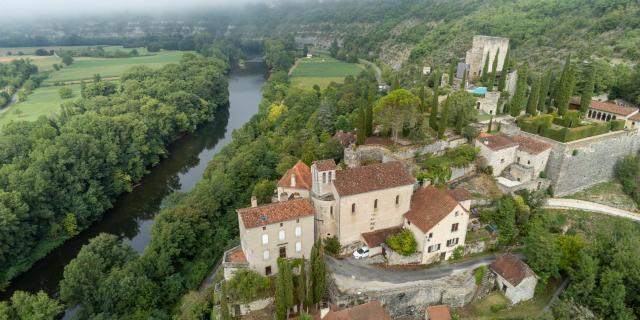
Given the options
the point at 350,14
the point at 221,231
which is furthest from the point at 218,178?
the point at 350,14

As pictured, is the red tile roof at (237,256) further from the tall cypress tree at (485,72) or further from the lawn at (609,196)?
the tall cypress tree at (485,72)

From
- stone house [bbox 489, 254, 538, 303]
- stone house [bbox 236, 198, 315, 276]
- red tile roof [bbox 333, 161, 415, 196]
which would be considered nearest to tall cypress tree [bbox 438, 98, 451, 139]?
red tile roof [bbox 333, 161, 415, 196]

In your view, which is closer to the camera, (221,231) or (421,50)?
(221,231)

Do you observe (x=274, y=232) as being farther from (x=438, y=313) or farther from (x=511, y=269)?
(x=511, y=269)

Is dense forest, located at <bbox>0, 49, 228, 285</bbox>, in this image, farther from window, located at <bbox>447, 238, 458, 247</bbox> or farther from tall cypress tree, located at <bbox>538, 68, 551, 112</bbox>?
tall cypress tree, located at <bbox>538, 68, 551, 112</bbox>

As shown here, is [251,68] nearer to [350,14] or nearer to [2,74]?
[350,14]
